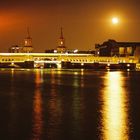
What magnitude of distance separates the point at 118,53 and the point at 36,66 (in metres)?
20.9

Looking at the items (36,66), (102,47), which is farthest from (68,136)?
(102,47)

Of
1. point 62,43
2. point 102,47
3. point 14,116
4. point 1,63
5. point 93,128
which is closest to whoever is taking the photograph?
point 93,128

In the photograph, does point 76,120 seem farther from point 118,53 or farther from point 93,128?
point 118,53

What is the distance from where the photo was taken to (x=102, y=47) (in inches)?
5034

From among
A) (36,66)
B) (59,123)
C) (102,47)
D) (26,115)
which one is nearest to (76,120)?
(59,123)

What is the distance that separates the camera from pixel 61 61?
382 ft

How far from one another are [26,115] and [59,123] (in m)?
2.01

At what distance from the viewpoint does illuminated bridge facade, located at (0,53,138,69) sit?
370ft

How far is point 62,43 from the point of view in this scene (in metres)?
143

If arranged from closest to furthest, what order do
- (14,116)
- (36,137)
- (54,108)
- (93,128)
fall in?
(36,137), (93,128), (14,116), (54,108)

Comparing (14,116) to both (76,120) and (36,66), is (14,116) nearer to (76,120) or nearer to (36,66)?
(76,120)

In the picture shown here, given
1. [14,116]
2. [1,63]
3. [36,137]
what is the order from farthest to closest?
[1,63] < [14,116] < [36,137]

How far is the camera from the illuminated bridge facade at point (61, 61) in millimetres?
112706

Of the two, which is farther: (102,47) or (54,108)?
(102,47)
